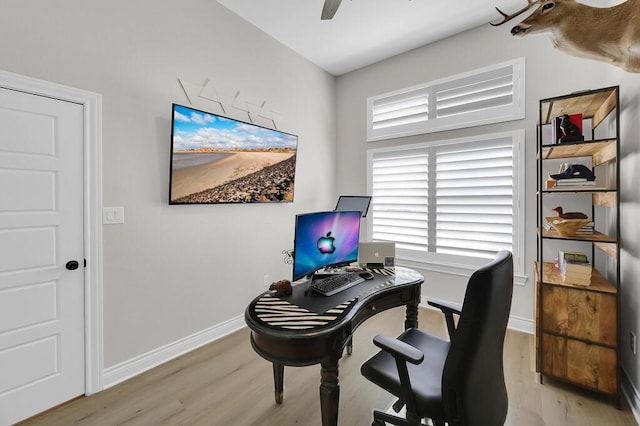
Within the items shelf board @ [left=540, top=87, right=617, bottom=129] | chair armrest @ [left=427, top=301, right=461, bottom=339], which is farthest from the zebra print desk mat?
shelf board @ [left=540, top=87, right=617, bottom=129]

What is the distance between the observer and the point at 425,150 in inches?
139

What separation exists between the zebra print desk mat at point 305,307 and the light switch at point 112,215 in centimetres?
132

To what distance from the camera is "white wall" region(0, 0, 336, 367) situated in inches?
74.6

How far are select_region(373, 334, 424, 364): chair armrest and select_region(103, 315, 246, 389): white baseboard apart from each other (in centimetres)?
205

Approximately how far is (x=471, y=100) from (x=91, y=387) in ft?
14.2

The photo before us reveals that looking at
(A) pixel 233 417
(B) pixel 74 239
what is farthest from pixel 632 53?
(B) pixel 74 239

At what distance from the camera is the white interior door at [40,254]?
1714mm

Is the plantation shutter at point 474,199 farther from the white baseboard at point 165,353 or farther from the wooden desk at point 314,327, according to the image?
the white baseboard at point 165,353

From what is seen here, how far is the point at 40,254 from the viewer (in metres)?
1.83

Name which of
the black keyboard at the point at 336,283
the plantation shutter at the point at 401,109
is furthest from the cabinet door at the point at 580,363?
the plantation shutter at the point at 401,109

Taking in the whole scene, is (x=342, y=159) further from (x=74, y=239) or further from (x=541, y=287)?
(x=74, y=239)

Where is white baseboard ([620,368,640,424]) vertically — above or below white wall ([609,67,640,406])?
below

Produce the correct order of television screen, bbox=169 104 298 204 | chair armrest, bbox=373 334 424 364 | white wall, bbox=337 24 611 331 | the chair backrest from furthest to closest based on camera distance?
1. white wall, bbox=337 24 611 331
2. television screen, bbox=169 104 298 204
3. chair armrest, bbox=373 334 424 364
4. the chair backrest

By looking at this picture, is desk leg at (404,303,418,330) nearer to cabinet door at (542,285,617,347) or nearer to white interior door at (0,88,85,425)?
cabinet door at (542,285,617,347)
